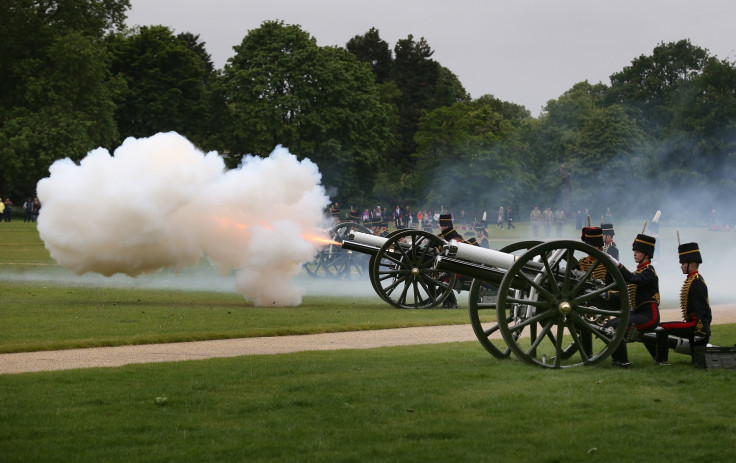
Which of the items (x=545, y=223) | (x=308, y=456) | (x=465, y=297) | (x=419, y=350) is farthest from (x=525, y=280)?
(x=545, y=223)

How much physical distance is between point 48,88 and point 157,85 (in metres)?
14.0

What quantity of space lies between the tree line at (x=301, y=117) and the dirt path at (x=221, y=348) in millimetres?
29841

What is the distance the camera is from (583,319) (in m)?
12.6

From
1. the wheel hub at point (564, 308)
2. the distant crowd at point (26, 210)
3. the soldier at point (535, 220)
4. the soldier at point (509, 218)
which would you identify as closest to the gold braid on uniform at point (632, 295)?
the wheel hub at point (564, 308)

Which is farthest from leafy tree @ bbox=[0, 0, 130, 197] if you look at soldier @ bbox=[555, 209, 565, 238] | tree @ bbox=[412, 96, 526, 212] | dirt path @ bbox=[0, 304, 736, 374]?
dirt path @ bbox=[0, 304, 736, 374]

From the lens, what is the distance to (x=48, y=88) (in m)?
67.6

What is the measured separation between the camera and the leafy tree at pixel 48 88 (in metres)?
65.4

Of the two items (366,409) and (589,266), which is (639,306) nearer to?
(589,266)

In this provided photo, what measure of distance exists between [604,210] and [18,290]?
2928 centimetres

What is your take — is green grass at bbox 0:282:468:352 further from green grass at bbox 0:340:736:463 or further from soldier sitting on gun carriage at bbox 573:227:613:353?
soldier sitting on gun carriage at bbox 573:227:613:353

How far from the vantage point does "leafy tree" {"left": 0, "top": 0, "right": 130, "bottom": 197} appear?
6538cm

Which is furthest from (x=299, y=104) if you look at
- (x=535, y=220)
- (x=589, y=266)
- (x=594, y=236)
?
(x=589, y=266)

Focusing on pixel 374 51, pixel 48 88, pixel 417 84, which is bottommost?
pixel 48 88

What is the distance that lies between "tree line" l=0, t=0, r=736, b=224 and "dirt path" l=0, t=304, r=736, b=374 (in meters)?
29.8
